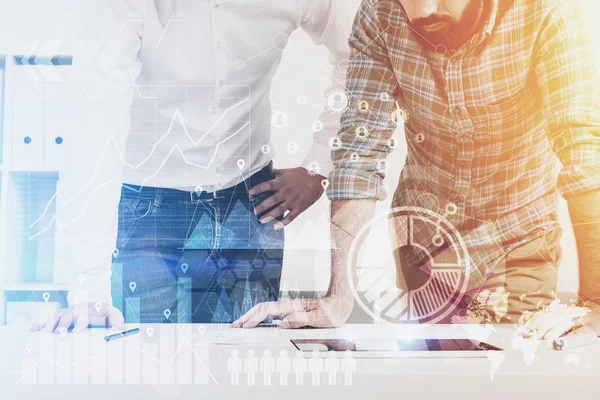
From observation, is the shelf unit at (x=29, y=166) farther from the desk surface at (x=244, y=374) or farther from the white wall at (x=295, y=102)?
the desk surface at (x=244, y=374)

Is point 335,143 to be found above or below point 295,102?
below

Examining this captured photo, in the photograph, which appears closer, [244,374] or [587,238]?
[244,374]

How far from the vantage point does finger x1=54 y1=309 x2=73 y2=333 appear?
1579mm

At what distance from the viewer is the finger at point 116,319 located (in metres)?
1.60

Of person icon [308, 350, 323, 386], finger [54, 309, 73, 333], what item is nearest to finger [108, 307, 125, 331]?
finger [54, 309, 73, 333]

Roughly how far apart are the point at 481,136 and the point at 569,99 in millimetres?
240

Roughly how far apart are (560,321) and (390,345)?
463 millimetres

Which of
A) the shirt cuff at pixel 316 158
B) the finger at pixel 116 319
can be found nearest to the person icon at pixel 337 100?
the shirt cuff at pixel 316 158

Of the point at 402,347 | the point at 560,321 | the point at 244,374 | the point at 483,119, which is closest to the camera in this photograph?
the point at 244,374

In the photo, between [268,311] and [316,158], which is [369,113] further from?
[268,311]

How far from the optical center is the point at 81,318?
1593mm

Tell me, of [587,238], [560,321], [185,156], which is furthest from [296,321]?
[587,238]

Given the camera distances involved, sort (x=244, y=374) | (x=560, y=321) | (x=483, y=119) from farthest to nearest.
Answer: (x=483, y=119)
(x=560, y=321)
(x=244, y=374)
